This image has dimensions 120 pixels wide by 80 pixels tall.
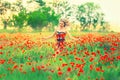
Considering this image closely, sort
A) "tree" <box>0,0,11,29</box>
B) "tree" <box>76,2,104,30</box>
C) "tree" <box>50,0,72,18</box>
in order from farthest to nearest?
"tree" <box>0,0,11,29</box> < "tree" <box>50,0,72,18</box> < "tree" <box>76,2,104,30</box>

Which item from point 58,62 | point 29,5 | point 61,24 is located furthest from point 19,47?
point 29,5

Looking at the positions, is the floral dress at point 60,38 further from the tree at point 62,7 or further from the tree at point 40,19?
the tree at point 62,7

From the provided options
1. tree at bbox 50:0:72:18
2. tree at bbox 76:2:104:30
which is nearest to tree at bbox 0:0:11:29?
tree at bbox 50:0:72:18

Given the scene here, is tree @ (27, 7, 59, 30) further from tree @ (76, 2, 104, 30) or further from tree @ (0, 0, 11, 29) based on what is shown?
tree @ (0, 0, 11, 29)

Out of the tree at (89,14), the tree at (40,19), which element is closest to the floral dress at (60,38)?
the tree at (40,19)

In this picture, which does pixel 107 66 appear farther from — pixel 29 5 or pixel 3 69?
pixel 29 5

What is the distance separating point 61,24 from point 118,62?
2986mm

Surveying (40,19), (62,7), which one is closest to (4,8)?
(62,7)

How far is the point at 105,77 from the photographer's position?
21.4ft

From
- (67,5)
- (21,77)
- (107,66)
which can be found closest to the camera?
Result: (21,77)

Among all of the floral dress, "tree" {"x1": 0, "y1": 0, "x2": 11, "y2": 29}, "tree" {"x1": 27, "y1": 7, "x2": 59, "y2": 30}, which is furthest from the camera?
"tree" {"x1": 0, "y1": 0, "x2": 11, "y2": 29}

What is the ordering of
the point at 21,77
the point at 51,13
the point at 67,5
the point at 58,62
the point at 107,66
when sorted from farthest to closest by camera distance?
the point at 67,5, the point at 51,13, the point at 58,62, the point at 107,66, the point at 21,77

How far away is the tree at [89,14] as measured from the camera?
48259 mm

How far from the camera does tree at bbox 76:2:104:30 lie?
4826 cm
